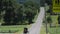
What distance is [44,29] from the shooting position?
269cm

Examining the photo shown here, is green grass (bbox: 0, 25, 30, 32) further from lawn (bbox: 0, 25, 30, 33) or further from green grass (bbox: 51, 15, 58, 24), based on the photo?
green grass (bbox: 51, 15, 58, 24)

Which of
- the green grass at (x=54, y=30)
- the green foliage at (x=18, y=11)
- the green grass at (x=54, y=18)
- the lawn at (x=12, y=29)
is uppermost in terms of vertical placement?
the green foliage at (x=18, y=11)

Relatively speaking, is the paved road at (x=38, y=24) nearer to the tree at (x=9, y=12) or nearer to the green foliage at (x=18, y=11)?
the green foliage at (x=18, y=11)

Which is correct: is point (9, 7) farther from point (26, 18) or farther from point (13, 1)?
point (26, 18)

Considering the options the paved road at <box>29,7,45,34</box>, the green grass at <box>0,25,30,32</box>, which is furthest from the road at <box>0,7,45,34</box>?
the green grass at <box>0,25,30,32</box>

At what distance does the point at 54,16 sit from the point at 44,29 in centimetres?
24

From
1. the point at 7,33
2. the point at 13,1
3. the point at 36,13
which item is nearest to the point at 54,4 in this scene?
the point at 36,13

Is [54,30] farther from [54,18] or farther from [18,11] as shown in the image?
[18,11]

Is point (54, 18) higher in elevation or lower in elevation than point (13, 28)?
higher

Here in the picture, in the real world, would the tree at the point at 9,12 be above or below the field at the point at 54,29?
above

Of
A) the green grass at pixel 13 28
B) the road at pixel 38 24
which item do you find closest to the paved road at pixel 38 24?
the road at pixel 38 24

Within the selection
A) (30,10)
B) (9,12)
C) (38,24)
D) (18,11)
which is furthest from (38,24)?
(9,12)

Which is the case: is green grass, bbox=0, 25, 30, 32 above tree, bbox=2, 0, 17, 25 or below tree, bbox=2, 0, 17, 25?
below

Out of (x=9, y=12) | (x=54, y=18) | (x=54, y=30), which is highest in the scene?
(x=9, y=12)
